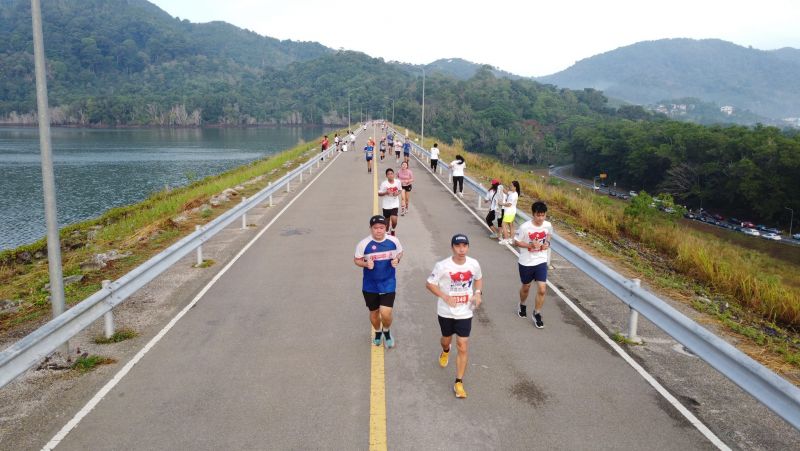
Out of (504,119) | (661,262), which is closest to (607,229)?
(661,262)

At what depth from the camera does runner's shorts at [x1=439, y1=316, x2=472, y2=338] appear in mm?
5598

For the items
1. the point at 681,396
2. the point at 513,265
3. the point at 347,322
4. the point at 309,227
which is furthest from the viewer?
the point at 309,227

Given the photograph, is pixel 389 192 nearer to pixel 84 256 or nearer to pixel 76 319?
pixel 84 256

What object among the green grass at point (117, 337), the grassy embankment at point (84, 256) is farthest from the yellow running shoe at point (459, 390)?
the grassy embankment at point (84, 256)

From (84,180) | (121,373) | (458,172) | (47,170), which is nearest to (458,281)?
(121,373)

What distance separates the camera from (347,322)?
7.63 meters

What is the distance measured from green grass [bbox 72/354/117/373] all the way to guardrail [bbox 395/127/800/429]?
6.29 meters

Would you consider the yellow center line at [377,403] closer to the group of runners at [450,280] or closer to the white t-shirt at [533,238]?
the group of runners at [450,280]

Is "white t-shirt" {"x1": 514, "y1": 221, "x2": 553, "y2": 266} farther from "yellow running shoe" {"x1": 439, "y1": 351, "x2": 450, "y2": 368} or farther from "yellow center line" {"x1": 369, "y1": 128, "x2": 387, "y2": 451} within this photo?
"yellow center line" {"x1": 369, "y1": 128, "x2": 387, "y2": 451}

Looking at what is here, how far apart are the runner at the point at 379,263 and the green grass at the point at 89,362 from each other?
3.02m

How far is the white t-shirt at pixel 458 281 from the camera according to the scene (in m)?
5.52

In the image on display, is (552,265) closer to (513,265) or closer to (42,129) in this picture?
(513,265)

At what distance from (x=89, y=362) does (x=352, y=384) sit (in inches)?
118

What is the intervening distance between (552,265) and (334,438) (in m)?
7.61
